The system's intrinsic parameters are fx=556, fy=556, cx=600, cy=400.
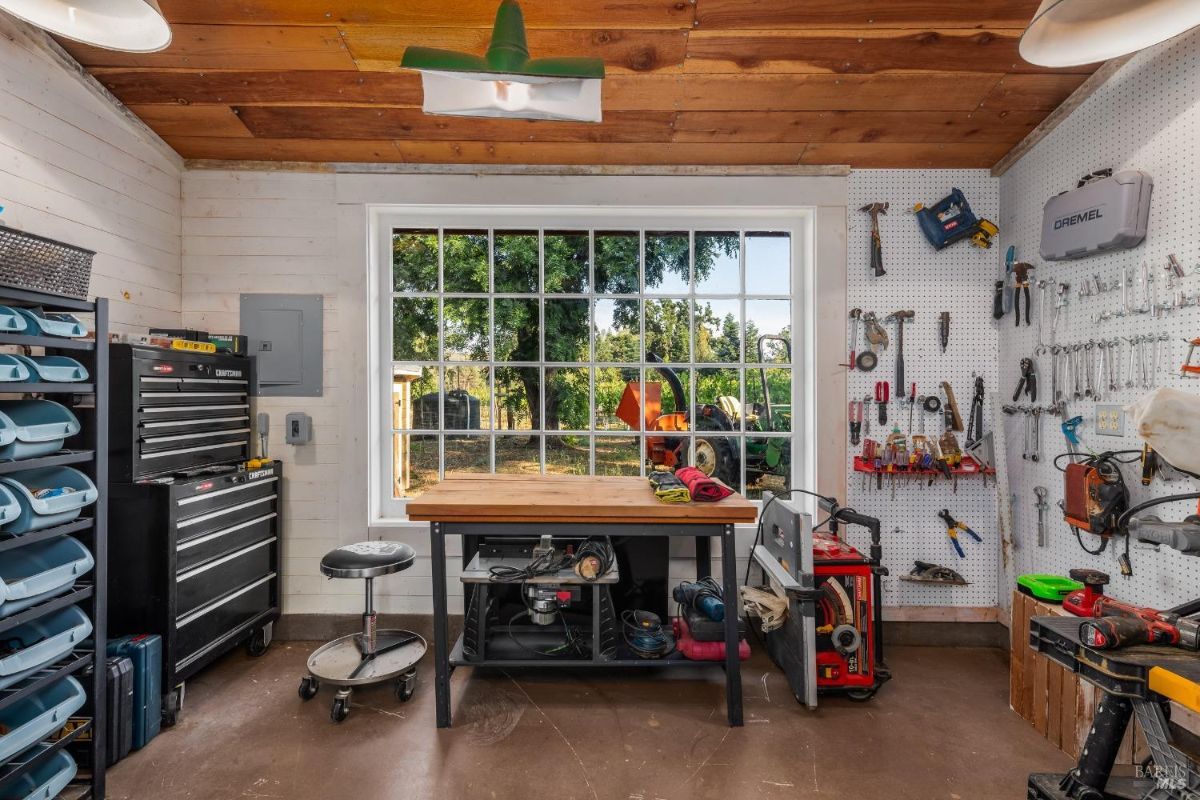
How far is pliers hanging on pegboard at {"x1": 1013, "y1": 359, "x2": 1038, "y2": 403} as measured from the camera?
2.64m

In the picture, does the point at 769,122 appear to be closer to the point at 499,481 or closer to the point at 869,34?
the point at 869,34

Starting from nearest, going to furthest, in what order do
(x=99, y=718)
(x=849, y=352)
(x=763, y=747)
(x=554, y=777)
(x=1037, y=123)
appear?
1. (x=99, y=718)
2. (x=554, y=777)
3. (x=763, y=747)
4. (x=1037, y=123)
5. (x=849, y=352)

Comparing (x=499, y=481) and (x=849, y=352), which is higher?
(x=849, y=352)

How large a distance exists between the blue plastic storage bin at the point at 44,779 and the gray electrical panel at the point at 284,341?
5.46ft

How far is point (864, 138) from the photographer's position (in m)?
2.74

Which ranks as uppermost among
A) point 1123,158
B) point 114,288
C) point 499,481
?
point 1123,158

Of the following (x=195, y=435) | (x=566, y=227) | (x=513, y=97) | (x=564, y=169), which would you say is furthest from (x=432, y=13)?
(x=195, y=435)

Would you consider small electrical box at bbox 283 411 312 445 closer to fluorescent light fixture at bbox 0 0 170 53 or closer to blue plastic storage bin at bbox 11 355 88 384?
blue plastic storage bin at bbox 11 355 88 384

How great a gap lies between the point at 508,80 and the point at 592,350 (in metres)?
1.59

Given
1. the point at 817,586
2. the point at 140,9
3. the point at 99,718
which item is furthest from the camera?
the point at 817,586

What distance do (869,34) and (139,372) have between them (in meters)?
3.18

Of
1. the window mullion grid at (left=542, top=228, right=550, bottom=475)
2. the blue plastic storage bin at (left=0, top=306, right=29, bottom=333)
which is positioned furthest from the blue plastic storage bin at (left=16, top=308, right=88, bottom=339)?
the window mullion grid at (left=542, top=228, right=550, bottom=475)

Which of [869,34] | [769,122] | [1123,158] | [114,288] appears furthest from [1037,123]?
[114,288]

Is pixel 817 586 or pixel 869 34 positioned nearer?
pixel 869 34
